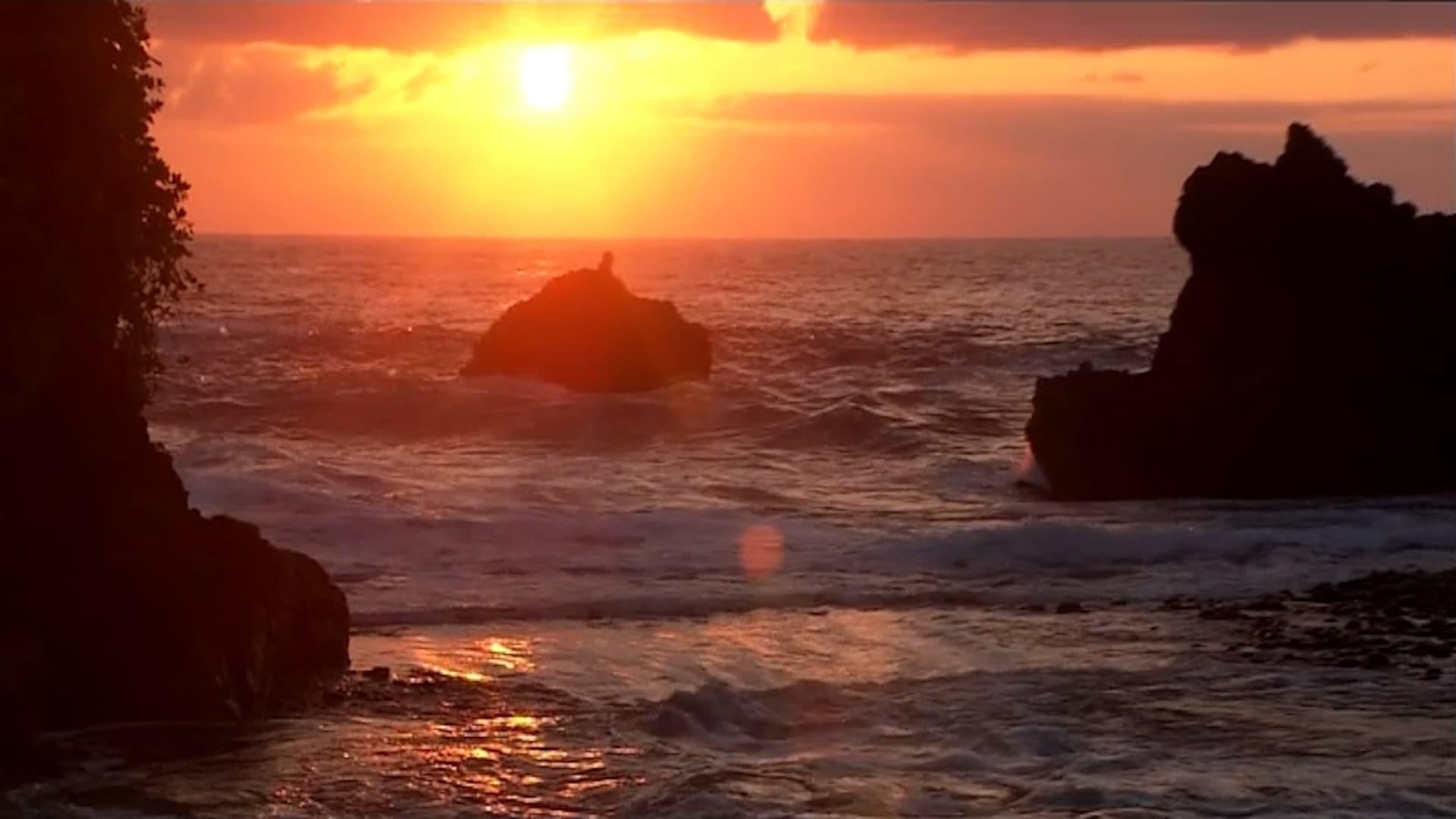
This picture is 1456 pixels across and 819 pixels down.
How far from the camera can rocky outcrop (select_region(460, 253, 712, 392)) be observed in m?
43.5

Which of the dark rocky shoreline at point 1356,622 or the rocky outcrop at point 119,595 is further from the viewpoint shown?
the dark rocky shoreline at point 1356,622

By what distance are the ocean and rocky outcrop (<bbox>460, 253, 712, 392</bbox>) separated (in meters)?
1.31

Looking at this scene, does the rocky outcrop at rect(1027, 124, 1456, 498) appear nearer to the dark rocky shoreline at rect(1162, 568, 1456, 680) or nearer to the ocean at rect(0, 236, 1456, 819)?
the ocean at rect(0, 236, 1456, 819)

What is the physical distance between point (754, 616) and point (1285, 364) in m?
12.2

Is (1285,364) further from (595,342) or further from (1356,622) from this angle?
(595,342)

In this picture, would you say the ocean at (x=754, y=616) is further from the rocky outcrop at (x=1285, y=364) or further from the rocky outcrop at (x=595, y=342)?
the rocky outcrop at (x=595, y=342)

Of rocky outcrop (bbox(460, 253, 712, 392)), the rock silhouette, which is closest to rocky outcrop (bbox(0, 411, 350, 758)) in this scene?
the rock silhouette

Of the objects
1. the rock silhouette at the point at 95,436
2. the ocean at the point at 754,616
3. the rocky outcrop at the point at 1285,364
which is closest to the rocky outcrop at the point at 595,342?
the ocean at the point at 754,616

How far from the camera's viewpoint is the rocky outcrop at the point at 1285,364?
2781 cm

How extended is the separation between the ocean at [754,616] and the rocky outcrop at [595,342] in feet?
4.30

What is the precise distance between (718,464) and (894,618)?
1452cm

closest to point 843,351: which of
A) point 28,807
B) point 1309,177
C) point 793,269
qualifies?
point 1309,177

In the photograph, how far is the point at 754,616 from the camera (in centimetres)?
1912

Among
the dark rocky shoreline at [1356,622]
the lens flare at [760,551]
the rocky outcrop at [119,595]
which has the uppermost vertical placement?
the rocky outcrop at [119,595]
